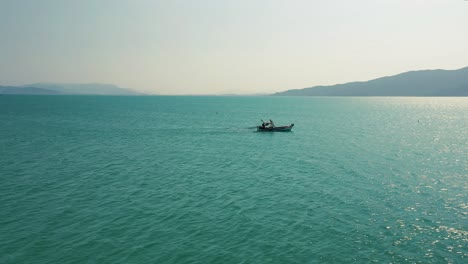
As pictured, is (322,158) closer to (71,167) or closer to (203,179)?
(203,179)

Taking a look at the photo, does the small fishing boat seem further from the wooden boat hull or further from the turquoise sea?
the turquoise sea

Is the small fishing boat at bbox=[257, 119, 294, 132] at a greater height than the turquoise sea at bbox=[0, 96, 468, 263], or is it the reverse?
the small fishing boat at bbox=[257, 119, 294, 132]

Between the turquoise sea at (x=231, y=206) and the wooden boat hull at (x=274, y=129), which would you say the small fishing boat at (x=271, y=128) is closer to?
the wooden boat hull at (x=274, y=129)

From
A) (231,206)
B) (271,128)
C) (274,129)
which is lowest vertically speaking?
(231,206)

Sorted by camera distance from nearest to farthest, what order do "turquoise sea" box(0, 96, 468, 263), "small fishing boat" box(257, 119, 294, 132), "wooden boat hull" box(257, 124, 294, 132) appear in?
"turquoise sea" box(0, 96, 468, 263)
"small fishing boat" box(257, 119, 294, 132)
"wooden boat hull" box(257, 124, 294, 132)

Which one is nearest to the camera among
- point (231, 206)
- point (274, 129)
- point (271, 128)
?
point (231, 206)

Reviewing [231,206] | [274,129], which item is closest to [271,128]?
[274,129]

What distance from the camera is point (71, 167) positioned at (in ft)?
141

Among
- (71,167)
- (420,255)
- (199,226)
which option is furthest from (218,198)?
(71,167)

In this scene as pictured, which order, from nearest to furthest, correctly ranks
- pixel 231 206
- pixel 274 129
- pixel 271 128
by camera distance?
1. pixel 231 206
2. pixel 271 128
3. pixel 274 129

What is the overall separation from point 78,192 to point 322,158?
3900cm

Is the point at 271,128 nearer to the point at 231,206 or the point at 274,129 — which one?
the point at 274,129

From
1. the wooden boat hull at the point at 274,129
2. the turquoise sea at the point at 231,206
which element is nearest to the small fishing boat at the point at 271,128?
the wooden boat hull at the point at 274,129

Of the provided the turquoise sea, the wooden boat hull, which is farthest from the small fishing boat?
the turquoise sea
